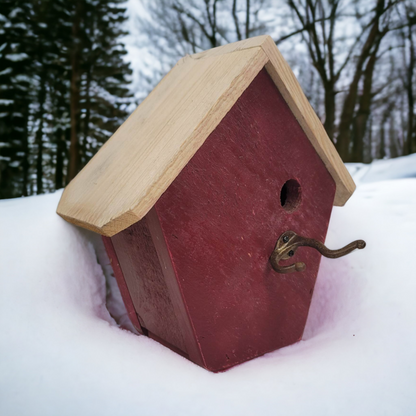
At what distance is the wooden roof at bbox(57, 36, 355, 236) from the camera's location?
551mm

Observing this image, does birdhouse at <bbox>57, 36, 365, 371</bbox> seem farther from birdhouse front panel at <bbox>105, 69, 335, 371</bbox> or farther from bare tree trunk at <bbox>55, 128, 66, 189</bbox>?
bare tree trunk at <bbox>55, 128, 66, 189</bbox>

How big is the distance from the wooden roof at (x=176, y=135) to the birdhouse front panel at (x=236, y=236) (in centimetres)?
3

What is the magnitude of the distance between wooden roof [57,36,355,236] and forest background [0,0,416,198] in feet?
9.76

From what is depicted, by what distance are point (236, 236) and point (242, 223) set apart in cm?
3

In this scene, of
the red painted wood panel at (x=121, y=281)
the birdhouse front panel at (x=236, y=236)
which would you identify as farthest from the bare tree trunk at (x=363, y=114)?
the red painted wood panel at (x=121, y=281)

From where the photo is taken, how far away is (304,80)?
3859mm

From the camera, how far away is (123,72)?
4016mm

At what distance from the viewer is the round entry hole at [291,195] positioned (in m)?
0.75

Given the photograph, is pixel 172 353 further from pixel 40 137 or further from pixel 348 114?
pixel 348 114

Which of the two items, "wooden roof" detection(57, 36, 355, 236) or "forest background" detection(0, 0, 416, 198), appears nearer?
"wooden roof" detection(57, 36, 355, 236)

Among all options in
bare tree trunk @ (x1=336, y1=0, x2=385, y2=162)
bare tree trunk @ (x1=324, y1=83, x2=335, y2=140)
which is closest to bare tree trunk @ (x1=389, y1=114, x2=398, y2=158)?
bare tree trunk @ (x1=336, y1=0, x2=385, y2=162)

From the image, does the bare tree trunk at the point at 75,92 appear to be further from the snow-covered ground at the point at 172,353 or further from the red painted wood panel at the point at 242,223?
the red painted wood panel at the point at 242,223

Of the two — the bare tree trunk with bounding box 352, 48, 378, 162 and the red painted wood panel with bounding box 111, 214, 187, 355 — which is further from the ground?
the red painted wood panel with bounding box 111, 214, 187, 355

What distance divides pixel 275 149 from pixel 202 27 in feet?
13.6
